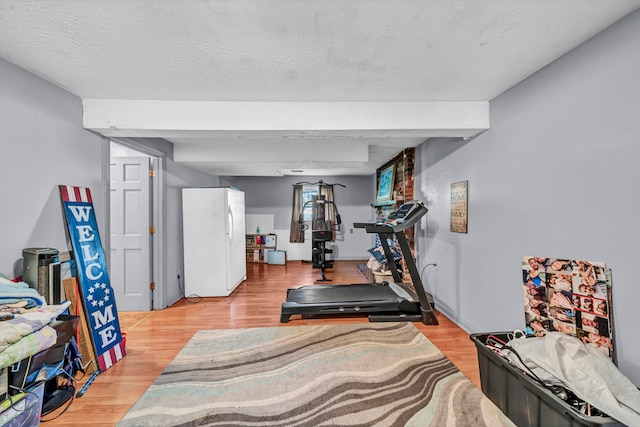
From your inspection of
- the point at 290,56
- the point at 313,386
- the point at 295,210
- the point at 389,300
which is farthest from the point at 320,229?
the point at 290,56

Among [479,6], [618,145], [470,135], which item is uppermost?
[479,6]

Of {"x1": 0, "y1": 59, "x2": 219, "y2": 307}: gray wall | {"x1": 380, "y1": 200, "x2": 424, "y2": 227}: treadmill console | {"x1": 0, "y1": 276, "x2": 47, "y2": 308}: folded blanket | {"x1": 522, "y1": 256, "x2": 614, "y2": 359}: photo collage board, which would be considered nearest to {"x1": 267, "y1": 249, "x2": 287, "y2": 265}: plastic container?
{"x1": 380, "y1": 200, "x2": 424, "y2": 227}: treadmill console

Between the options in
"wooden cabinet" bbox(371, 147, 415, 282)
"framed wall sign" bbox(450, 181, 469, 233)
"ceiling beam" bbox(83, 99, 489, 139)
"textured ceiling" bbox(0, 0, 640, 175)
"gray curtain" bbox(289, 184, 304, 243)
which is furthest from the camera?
"gray curtain" bbox(289, 184, 304, 243)

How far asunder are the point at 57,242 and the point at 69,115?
3.34 ft

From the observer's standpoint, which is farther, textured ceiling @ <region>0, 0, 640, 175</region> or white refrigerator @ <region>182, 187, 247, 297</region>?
white refrigerator @ <region>182, 187, 247, 297</region>

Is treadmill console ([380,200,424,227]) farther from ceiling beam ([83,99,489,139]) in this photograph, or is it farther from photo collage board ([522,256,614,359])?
photo collage board ([522,256,614,359])

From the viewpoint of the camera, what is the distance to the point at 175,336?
2.65 m

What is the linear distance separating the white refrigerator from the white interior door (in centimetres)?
59

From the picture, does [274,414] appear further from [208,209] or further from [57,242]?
[208,209]

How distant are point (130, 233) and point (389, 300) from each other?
3.39 metres

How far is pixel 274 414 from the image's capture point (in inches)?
62.9

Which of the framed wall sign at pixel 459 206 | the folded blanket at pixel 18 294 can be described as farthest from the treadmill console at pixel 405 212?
the folded blanket at pixel 18 294

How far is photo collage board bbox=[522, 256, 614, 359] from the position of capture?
4.58ft

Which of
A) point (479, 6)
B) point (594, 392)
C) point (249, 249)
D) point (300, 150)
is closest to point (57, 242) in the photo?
point (300, 150)
